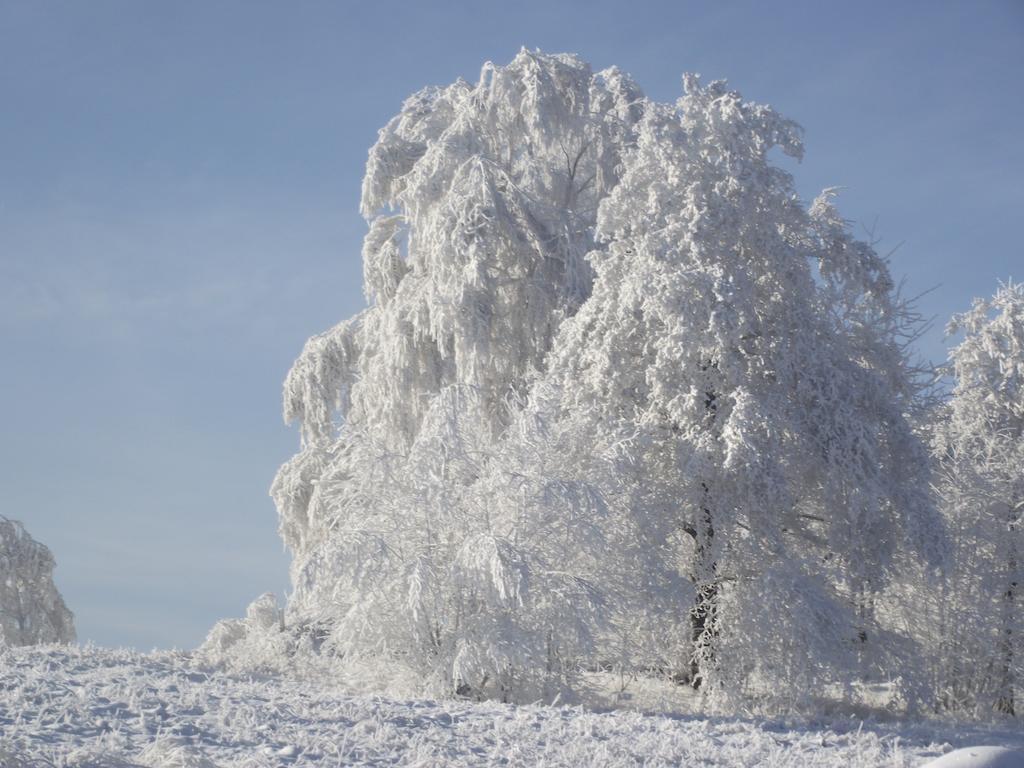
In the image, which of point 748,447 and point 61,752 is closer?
point 61,752

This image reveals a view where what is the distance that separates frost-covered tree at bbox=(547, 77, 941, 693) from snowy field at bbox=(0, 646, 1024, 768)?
9.65 feet

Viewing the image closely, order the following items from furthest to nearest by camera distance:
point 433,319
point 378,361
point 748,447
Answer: point 378,361 → point 433,319 → point 748,447

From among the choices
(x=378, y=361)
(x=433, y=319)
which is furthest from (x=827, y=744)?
(x=378, y=361)

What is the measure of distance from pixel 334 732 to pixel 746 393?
7.21 meters

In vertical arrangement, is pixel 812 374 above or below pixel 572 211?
below

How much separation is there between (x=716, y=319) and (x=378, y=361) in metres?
9.08

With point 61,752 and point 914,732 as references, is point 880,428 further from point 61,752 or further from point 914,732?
point 61,752

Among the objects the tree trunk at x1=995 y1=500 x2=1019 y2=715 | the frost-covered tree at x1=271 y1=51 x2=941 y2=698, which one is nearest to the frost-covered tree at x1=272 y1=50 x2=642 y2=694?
the frost-covered tree at x1=271 y1=51 x2=941 y2=698

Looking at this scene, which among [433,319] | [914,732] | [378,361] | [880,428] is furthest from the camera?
[378,361]

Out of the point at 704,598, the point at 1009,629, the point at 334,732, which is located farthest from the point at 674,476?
the point at 334,732

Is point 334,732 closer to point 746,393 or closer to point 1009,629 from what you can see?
point 746,393

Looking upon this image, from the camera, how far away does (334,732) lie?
29.1 ft

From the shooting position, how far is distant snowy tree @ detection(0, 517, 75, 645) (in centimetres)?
2344

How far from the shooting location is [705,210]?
48.9ft
